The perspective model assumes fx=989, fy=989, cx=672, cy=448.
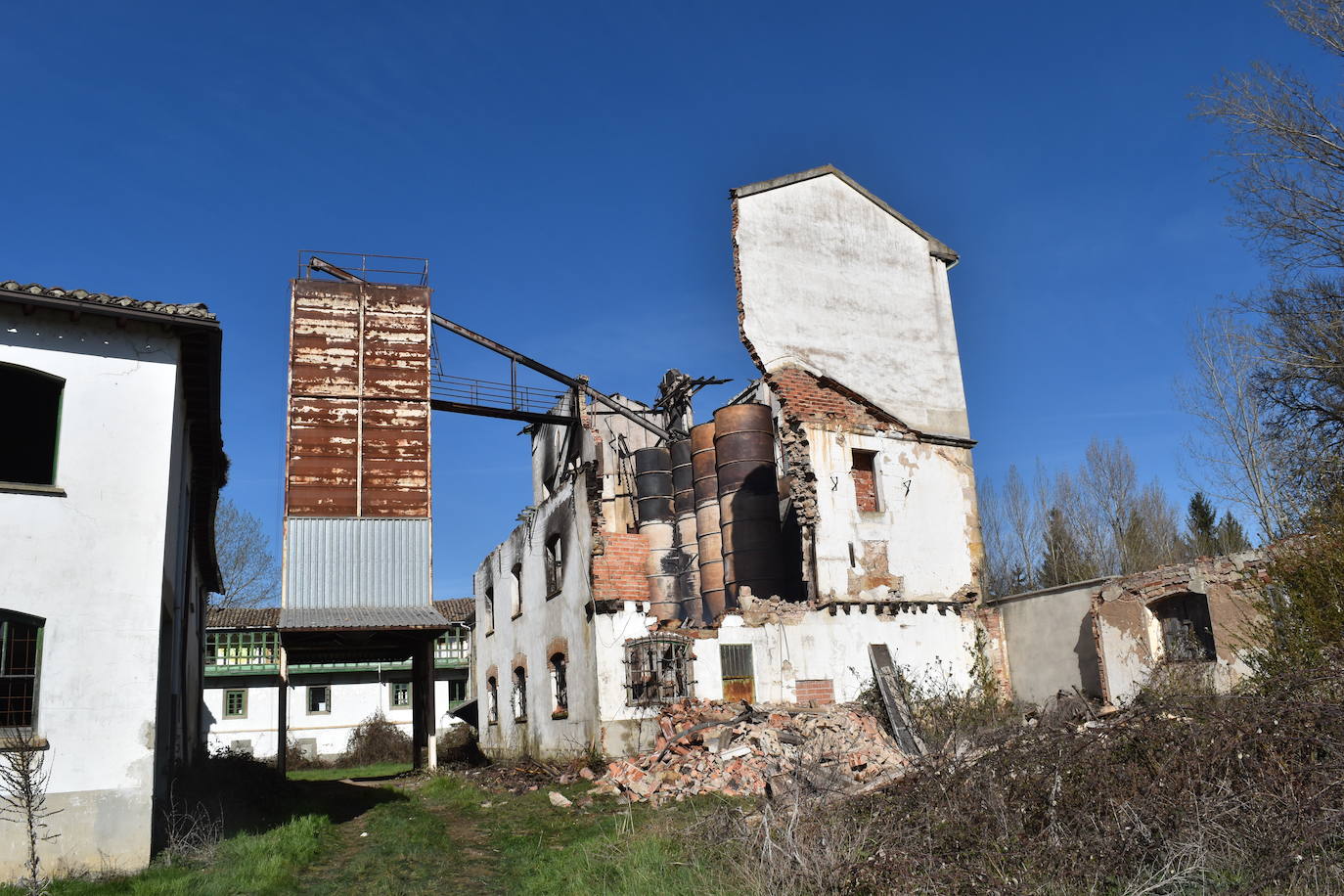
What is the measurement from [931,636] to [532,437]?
1674 centimetres

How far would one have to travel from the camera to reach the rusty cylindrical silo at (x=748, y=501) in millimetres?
20281

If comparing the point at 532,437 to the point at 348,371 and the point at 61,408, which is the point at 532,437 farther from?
the point at 61,408

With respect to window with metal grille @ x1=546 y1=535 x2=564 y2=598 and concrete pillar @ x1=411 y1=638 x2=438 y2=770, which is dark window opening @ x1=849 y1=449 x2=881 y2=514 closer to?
window with metal grille @ x1=546 y1=535 x2=564 y2=598

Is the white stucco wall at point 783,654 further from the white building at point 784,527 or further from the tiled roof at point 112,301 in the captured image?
the tiled roof at point 112,301

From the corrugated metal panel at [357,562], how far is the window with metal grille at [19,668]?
1124 centimetres

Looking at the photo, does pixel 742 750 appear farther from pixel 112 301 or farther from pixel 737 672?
pixel 112 301

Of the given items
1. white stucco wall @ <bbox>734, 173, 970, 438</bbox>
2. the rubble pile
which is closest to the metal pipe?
white stucco wall @ <bbox>734, 173, 970, 438</bbox>

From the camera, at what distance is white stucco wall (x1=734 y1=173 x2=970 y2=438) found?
20.9 m

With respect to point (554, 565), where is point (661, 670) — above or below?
below

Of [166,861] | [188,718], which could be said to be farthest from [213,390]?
[188,718]

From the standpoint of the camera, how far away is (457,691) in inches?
1474

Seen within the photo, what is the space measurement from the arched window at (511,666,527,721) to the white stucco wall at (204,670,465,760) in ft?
39.9

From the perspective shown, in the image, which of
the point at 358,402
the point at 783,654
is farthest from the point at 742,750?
the point at 358,402

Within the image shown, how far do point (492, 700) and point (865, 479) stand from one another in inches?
454
